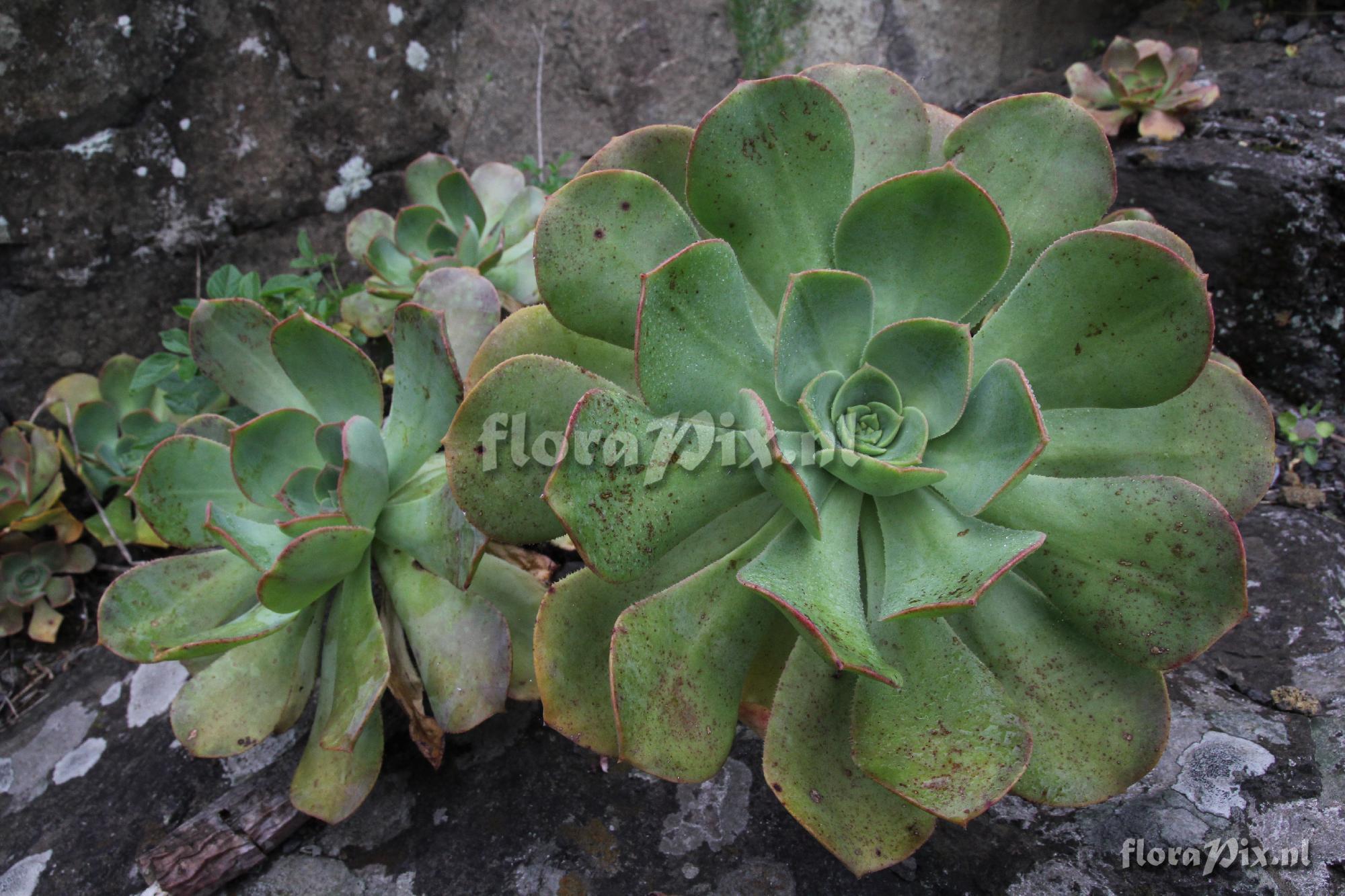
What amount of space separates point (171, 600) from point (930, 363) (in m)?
1.09

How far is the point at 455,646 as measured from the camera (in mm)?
1124

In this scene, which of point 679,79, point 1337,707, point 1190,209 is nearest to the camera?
point 1337,707

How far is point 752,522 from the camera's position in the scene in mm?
1062

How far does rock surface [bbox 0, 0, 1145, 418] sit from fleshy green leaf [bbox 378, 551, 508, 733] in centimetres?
127

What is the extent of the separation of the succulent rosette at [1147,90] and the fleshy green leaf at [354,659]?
6.79 ft

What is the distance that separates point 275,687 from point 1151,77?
7.82 ft

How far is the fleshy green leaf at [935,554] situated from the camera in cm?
83

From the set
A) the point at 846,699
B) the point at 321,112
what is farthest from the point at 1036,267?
the point at 321,112

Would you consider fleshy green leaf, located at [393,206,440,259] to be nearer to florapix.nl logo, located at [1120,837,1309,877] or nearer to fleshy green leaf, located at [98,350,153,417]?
fleshy green leaf, located at [98,350,153,417]

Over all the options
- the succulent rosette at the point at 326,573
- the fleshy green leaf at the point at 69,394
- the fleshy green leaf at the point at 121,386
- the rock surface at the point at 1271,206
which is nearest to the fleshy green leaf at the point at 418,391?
the succulent rosette at the point at 326,573

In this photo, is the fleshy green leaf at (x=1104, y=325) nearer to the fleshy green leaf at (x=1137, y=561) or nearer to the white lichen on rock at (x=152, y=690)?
the fleshy green leaf at (x=1137, y=561)

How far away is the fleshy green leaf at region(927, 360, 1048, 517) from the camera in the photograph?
0.87 m

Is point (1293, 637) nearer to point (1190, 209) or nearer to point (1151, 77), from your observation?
point (1190, 209)

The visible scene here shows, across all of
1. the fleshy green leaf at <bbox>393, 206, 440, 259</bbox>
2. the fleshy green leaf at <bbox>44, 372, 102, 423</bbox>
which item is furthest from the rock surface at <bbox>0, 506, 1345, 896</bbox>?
the fleshy green leaf at <bbox>393, 206, 440, 259</bbox>
